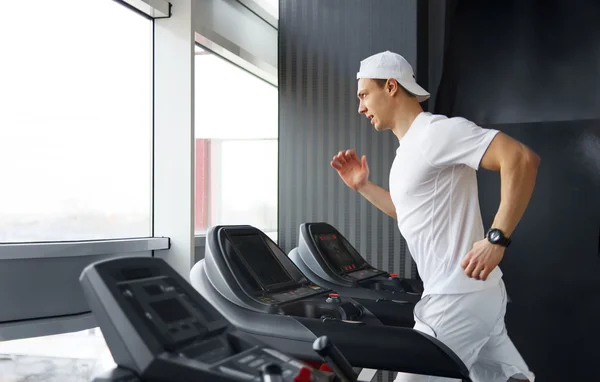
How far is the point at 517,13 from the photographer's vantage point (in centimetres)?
399

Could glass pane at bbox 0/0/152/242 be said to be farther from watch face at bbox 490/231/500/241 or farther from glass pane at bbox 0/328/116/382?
watch face at bbox 490/231/500/241

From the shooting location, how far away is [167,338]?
124cm

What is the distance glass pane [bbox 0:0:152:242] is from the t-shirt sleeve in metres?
1.71

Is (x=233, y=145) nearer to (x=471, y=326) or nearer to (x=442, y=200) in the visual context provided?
(x=442, y=200)

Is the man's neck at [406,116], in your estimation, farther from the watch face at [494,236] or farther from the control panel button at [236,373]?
the control panel button at [236,373]

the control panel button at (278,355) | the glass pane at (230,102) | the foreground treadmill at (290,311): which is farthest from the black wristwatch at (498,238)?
the glass pane at (230,102)

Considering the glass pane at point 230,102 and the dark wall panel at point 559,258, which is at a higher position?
the glass pane at point 230,102

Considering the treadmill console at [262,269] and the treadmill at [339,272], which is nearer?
the treadmill console at [262,269]

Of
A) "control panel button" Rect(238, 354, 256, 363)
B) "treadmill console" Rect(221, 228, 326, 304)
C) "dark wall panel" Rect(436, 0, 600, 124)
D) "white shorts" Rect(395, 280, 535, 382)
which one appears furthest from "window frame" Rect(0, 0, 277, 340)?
"control panel button" Rect(238, 354, 256, 363)

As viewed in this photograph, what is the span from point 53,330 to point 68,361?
10.2 inches

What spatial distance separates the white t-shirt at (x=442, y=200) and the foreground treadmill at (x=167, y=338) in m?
0.69

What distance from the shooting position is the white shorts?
197cm

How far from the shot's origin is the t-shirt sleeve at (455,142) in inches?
75.1

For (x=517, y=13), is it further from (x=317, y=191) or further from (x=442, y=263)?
(x=442, y=263)
